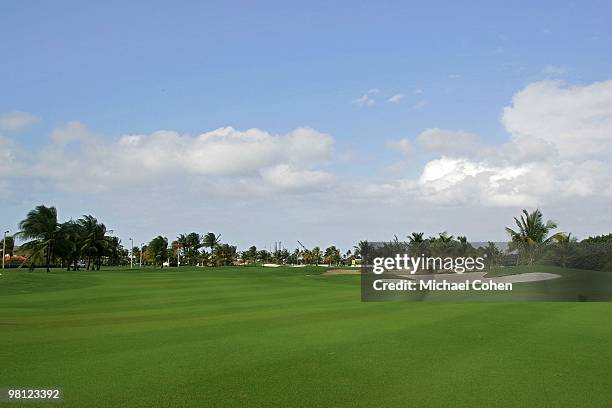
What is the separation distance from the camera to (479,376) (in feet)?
38.0

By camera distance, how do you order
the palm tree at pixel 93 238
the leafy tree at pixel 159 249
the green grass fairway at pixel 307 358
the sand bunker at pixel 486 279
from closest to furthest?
the green grass fairway at pixel 307 358, the sand bunker at pixel 486 279, the palm tree at pixel 93 238, the leafy tree at pixel 159 249

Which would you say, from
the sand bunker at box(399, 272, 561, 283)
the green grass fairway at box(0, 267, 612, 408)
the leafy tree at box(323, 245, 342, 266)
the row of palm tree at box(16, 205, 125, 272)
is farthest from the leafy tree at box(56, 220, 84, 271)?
the leafy tree at box(323, 245, 342, 266)

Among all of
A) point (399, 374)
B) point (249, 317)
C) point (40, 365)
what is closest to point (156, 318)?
point (249, 317)

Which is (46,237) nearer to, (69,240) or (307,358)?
(69,240)

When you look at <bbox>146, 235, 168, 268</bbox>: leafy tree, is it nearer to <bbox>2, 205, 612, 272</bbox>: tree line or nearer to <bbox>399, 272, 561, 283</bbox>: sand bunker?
<bbox>2, 205, 612, 272</bbox>: tree line

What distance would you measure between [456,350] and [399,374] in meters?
3.72

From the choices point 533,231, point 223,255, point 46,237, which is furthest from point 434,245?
point 223,255

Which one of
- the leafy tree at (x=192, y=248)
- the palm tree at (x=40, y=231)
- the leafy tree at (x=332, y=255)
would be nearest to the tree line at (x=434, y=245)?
the palm tree at (x=40, y=231)

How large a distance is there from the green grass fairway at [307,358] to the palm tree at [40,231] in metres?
68.6

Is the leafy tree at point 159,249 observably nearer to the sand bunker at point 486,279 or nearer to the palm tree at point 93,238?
the palm tree at point 93,238

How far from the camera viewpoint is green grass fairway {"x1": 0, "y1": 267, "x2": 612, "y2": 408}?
984cm

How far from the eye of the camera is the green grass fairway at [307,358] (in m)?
9.84

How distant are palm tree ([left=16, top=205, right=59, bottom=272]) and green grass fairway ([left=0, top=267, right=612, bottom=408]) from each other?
225 ft

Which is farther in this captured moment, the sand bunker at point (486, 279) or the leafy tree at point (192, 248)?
the leafy tree at point (192, 248)
